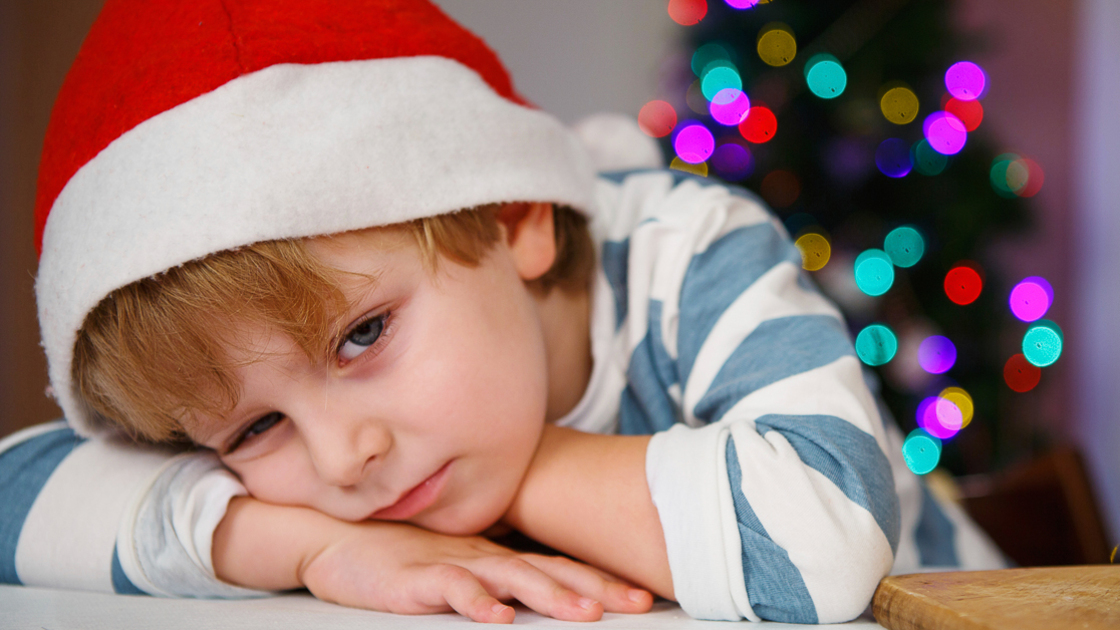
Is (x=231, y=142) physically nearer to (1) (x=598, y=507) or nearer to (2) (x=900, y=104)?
(1) (x=598, y=507)

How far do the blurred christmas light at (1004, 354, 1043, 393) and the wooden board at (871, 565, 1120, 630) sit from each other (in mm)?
1791

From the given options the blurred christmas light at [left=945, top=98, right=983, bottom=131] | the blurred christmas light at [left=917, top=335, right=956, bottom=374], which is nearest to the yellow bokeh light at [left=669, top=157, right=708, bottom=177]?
the blurred christmas light at [left=945, top=98, right=983, bottom=131]

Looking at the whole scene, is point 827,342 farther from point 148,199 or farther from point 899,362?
point 899,362

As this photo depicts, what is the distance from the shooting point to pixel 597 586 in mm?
546

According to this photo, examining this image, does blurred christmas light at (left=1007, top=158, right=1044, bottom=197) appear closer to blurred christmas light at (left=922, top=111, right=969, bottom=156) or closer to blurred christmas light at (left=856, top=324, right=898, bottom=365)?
blurred christmas light at (left=922, top=111, right=969, bottom=156)

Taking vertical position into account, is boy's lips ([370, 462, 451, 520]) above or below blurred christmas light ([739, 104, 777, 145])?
below

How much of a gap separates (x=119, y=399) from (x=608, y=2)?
2.55m

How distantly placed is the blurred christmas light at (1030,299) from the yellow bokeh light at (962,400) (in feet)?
0.88

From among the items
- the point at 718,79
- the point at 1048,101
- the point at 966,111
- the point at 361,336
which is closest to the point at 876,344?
the point at 966,111

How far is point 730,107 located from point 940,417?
101 centimetres

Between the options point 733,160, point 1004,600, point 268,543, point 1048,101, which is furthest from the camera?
point 1048,101

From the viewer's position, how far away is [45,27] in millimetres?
1495

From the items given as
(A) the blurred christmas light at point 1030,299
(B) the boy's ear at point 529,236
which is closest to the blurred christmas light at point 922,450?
(A) the blurred christmas light at point 1030,299

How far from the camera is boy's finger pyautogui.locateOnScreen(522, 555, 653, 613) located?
536mm
